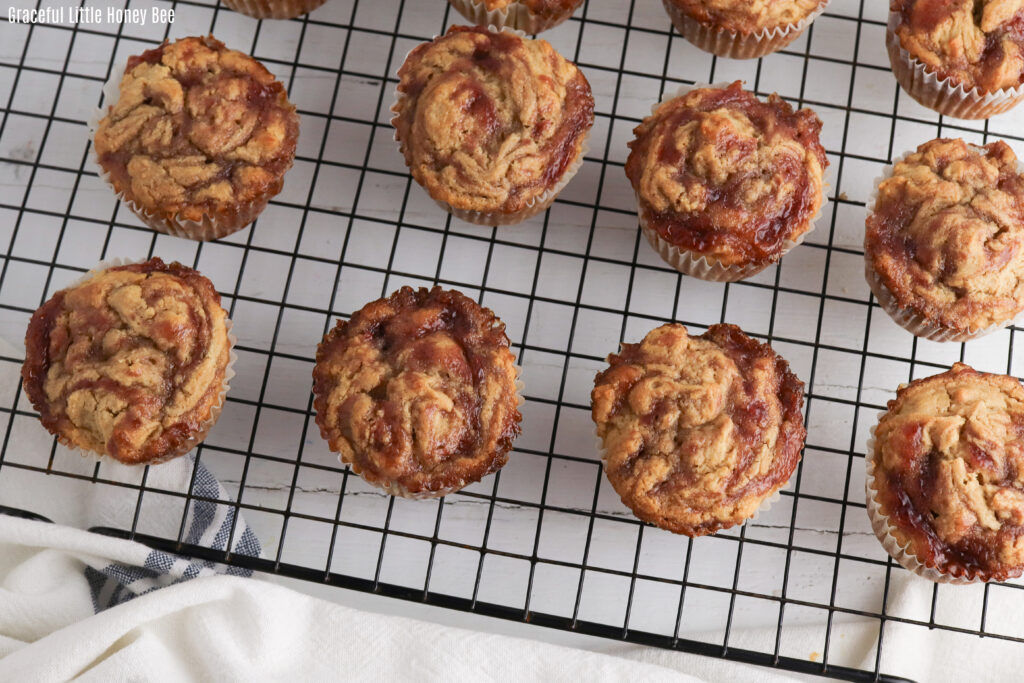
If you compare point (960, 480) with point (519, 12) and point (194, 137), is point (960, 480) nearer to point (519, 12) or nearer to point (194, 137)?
point (519, 12)

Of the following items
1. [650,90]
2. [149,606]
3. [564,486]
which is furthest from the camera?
[650,90]

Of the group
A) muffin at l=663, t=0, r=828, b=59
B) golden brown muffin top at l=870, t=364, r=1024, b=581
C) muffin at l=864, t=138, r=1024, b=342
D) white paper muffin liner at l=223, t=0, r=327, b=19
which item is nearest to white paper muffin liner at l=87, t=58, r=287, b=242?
white paper muffin liner at l=223, t=0, r=327, b=19

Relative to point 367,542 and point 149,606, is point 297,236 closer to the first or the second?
point 367,542

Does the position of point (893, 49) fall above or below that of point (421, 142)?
above

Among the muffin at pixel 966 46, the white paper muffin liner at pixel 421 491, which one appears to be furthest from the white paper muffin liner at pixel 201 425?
the muffin at pixel 966 46

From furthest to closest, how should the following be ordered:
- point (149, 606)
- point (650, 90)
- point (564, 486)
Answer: point (650, 90) → point (564, 486) → point (149, 606)

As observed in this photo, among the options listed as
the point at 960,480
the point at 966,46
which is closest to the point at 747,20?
the point at 966,46

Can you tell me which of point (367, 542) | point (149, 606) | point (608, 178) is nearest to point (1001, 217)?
point (608, 178)

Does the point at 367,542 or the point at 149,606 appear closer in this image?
the point at 149,606
